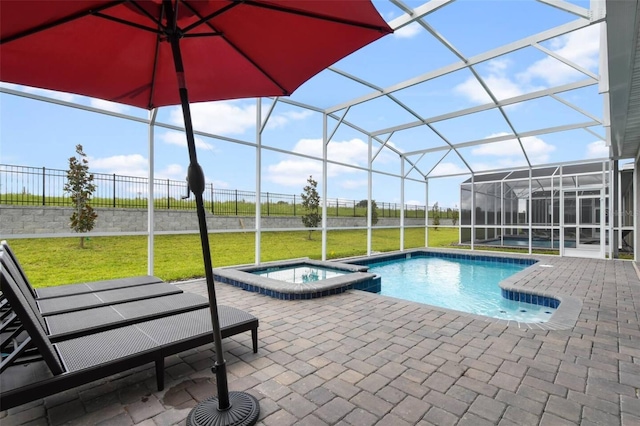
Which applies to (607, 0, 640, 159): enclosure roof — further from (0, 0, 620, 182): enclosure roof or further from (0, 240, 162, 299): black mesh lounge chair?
(0, 240, 162, 299): black mesh lounge chair

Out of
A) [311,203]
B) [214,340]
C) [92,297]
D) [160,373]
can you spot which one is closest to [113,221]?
[92,297]

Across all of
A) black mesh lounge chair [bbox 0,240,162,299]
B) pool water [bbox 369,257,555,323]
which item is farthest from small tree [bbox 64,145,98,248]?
pool water [bbox 369,257,555,323]

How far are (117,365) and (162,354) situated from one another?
0.30 m

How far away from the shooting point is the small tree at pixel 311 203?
1424 centimetres

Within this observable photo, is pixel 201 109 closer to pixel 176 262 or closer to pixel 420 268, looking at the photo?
pixel 176 262

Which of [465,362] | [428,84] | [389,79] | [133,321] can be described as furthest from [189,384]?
[428,84]

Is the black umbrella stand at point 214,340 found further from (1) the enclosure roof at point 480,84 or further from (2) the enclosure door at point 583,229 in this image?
(2) the enclosure door at point 583,229

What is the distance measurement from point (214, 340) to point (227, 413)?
0.49 meters

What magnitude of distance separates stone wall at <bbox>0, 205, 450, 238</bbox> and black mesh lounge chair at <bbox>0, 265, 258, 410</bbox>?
2.72 m

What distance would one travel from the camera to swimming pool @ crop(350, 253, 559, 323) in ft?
18.1

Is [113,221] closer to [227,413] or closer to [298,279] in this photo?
[298,279]

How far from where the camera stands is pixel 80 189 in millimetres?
6910

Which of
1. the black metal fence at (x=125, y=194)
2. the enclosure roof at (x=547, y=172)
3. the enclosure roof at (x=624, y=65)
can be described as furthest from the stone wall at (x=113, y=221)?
the enclosure roof at (x=547, y=172)

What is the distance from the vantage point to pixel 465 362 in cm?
289
